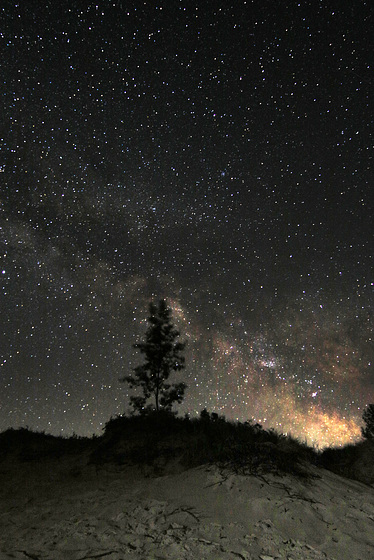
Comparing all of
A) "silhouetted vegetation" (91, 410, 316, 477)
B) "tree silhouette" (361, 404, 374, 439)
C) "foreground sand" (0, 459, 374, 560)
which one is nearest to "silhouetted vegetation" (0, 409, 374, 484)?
"silhouetted vegetation" (91, 410, 316, 477)

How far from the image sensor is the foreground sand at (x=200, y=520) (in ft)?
15.1

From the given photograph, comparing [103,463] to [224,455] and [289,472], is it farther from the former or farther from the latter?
[289,472]

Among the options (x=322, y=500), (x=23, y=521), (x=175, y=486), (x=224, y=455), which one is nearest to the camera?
(x=322, y=500)

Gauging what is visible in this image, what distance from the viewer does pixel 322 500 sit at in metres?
6.25

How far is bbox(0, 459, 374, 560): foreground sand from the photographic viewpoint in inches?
181

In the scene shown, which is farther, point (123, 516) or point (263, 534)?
point (123, 516)

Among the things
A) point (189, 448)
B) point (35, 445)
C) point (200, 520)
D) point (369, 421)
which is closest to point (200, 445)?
point (189, 448)

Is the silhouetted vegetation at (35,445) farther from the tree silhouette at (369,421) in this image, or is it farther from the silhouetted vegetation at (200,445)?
the tree silhouette at (369,421)

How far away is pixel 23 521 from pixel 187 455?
14.8ft

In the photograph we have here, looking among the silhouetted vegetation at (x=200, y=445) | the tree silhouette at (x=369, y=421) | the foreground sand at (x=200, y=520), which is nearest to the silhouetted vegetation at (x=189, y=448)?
the silhouetted vegetation at (x=200, y=445)

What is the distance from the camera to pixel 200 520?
18.0 feet

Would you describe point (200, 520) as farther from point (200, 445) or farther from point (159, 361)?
point (159, 361)

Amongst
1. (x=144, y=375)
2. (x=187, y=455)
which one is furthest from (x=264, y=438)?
(x=144, y=375)

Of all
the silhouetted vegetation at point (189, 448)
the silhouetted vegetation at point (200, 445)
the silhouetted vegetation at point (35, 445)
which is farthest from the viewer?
the silhouetted vegetation at point (35, 445)
